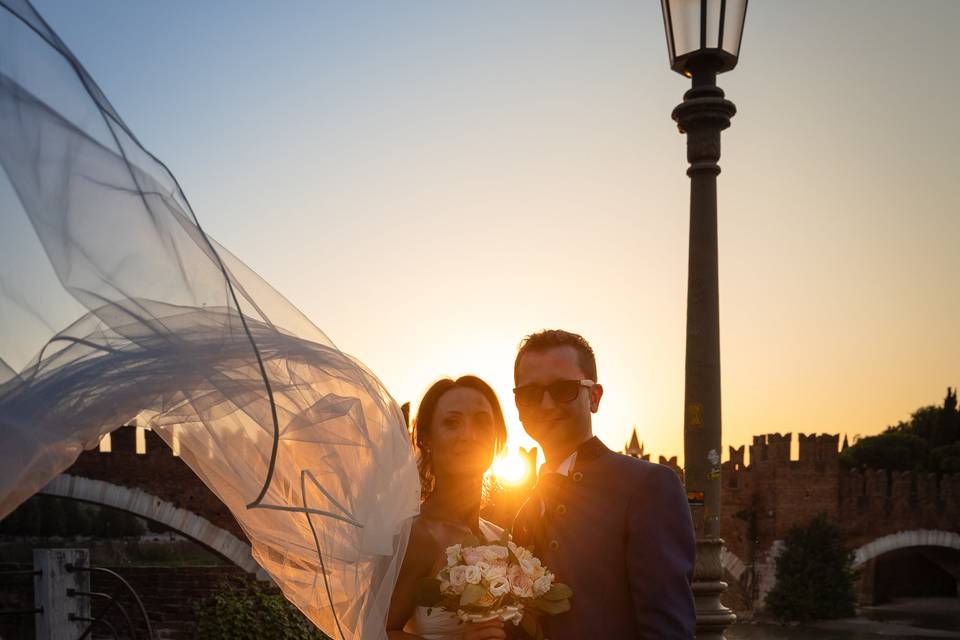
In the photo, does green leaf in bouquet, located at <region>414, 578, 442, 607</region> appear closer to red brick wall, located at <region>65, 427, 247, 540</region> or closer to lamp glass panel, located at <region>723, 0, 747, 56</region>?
lamp glass panel, located at <region>723, 0, 747, 56</region>

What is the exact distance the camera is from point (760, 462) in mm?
23031

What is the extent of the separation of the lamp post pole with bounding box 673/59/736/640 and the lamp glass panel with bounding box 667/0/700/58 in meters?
0.12

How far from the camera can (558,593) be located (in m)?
2.11

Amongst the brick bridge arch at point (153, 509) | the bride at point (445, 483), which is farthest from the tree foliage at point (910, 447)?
the bride at point (445, 483)

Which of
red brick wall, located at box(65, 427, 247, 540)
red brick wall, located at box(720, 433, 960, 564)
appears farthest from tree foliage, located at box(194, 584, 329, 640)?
red brick wall, located at box(720, 433, 960, 564)

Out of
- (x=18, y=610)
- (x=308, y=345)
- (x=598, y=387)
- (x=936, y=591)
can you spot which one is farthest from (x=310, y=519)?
(x=936, y=591)

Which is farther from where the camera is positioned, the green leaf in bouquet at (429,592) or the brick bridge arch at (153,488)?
the brick bridge arch at (153,488)

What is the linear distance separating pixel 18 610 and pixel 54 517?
2242 centimetres

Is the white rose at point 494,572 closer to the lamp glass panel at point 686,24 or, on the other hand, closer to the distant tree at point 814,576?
the lamp glass panel at point 686,24

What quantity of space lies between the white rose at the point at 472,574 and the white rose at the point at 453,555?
3.9 inches

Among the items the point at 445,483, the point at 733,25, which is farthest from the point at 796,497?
the point at 445,483

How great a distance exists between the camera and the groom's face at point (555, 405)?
229cm

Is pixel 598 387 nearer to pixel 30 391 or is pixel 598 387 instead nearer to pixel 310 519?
pixel 310 519

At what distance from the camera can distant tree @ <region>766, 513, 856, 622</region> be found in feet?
68.8
